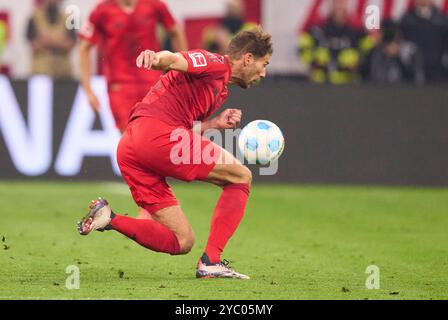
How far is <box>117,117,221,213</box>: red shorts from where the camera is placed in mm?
7949

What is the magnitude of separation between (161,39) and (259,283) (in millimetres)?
9760

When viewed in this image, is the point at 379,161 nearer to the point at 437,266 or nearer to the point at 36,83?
the point at 36,83

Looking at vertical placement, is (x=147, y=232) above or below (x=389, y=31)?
below

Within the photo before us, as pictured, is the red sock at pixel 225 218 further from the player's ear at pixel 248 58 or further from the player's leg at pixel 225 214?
the player's ear at pixel 248 58

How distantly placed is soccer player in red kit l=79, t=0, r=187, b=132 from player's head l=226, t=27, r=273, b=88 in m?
3.84

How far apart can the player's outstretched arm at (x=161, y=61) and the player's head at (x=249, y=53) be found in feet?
1.84

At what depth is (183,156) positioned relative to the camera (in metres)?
7.95

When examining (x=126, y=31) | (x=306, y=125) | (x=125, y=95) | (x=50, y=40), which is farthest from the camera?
(x=50, y=40)

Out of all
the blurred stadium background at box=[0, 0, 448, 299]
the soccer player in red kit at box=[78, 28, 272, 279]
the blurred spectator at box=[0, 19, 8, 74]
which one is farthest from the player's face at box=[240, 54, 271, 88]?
the blurred spectator at box=[0, 19, 8, 74]

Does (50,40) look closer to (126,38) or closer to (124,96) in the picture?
(126,38)

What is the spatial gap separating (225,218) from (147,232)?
1.85ft

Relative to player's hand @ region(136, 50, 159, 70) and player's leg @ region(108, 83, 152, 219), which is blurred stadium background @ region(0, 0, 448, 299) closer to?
player's leg @ region(108, 83, 152, 219)

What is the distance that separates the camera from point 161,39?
56.6 ft

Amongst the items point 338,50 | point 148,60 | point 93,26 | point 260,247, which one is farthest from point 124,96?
point 338,50
